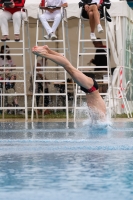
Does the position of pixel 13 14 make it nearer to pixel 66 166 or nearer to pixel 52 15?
pixel 52 15

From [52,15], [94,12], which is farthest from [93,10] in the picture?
[52,15]

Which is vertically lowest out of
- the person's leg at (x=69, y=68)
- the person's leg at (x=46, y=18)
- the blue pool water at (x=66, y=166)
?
the blue pool water at (x=66, y=166)

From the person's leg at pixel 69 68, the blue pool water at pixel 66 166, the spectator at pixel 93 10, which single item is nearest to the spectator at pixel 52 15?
the spectator at pixel 93 10

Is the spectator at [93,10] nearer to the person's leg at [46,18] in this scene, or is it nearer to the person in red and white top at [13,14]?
the person's leg at [46,18]

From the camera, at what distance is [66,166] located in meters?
6.29

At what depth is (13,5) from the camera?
15875 mm

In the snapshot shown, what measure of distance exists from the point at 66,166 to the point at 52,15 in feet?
33.5

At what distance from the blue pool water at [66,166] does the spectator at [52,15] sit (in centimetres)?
587

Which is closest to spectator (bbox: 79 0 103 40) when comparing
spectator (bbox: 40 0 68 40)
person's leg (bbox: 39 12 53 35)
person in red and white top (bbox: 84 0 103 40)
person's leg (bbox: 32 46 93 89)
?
person in red and white top (bbox: 84 0 103 40)

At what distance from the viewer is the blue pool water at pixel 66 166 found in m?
4.80

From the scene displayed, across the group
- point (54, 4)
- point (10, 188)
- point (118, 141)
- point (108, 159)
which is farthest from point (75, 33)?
point (10, 188)

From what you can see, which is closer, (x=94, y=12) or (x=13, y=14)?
(x=94, y=12)

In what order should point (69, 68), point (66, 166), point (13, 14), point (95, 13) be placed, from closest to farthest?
point (66, 166)
point (69, 68)
point (95, 13)
point (13, 14)

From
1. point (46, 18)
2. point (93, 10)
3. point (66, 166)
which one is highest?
point (93, 10)
